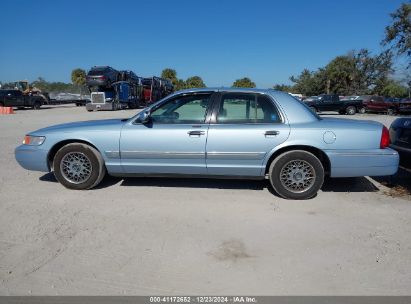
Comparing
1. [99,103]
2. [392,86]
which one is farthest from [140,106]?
[392,86]

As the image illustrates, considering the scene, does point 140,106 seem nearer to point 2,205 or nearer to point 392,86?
point 2,205

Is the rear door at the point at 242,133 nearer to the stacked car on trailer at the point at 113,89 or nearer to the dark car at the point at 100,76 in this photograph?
the stacked car on trailer at the point at 113,89

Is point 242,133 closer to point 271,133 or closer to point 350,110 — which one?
point 271,133

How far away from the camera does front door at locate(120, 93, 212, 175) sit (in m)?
4.92

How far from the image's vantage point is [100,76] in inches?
1171

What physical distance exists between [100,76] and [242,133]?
27.3 metres

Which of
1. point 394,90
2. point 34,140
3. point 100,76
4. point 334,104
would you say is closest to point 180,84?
point 394,90

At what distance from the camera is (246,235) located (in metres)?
3.75

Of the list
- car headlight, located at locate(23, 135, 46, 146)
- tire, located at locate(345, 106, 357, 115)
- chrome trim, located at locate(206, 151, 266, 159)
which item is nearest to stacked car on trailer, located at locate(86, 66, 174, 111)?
tire, located at locate(345, 106, 357, 115)

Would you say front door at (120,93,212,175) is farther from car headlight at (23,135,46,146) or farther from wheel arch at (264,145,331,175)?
car headlight at (23,135,46,146)

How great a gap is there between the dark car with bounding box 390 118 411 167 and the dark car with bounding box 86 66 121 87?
88.9 ft

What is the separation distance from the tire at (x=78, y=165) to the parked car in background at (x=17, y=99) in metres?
28.4

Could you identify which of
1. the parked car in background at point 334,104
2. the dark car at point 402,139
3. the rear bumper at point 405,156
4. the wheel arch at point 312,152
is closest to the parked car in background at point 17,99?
the parked car in background at point 334,104

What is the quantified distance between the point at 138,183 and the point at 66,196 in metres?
1.11
